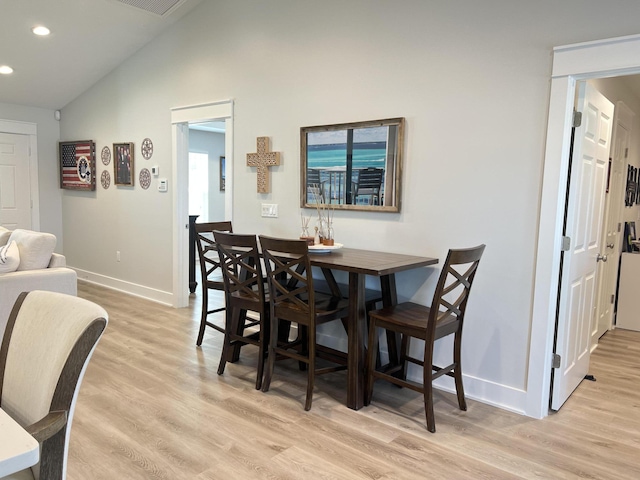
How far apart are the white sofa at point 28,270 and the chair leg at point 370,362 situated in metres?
2.35

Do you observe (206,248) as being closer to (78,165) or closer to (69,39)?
(69,39)

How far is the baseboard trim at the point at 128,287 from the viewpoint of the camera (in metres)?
5.20

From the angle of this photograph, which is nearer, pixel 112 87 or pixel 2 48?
pixel 2 48

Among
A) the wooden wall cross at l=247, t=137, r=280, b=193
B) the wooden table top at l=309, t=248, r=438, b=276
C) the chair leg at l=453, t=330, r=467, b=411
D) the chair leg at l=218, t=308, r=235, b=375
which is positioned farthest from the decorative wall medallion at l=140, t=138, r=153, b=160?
the chair leg at l=453, t=330, r=467, b=411

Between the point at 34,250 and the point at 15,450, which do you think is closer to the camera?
the point at 15,450

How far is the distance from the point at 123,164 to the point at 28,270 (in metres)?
2.35

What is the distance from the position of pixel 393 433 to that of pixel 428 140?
181cm

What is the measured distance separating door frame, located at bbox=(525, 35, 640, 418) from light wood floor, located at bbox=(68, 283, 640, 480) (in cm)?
28

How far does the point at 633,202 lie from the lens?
5.02m

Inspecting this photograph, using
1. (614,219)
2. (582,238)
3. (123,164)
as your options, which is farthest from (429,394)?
(123,164)

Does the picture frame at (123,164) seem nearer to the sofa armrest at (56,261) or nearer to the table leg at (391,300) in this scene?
the sofa armrest at (56,261)

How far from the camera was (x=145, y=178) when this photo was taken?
5.33m

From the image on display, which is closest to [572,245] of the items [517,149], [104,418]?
[517,149]

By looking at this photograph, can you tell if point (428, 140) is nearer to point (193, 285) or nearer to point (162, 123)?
point (162, 123)
